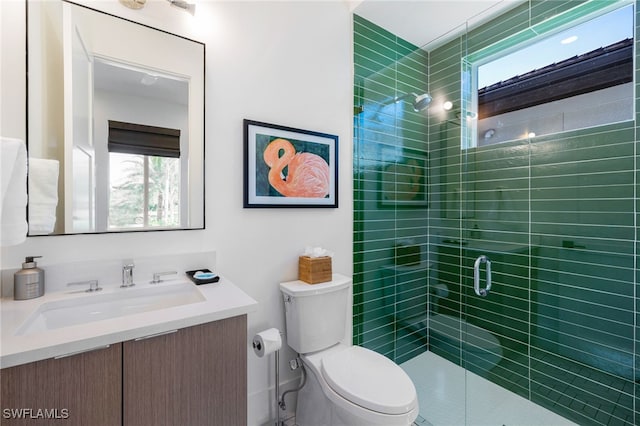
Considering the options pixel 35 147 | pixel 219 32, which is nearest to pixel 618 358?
pixel 219 32

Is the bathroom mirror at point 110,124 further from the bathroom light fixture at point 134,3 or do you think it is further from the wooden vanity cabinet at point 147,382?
the wooden vanity cabinet at point 147,382

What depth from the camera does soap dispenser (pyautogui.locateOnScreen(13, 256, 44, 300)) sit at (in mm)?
1006

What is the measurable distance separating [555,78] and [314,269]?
1.97 metres

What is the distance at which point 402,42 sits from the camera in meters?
2.23

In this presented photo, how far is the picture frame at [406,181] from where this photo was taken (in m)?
2.11

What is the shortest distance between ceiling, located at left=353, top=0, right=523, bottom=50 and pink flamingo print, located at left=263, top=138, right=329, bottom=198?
42.9 inches

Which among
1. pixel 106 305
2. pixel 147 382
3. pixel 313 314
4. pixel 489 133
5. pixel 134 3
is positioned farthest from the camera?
pixel 489 133

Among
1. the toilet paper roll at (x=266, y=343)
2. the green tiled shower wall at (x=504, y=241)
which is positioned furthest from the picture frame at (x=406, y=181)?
the toilet paper roll at (x=266, y=343)

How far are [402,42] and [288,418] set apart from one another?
2693 millimetres

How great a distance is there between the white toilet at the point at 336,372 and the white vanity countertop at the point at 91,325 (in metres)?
0.49

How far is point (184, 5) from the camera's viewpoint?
1323 mm

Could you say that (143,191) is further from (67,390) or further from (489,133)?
(489,133)

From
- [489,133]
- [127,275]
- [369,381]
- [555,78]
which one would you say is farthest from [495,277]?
[127,275]

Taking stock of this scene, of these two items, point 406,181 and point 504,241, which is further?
point 406,181
